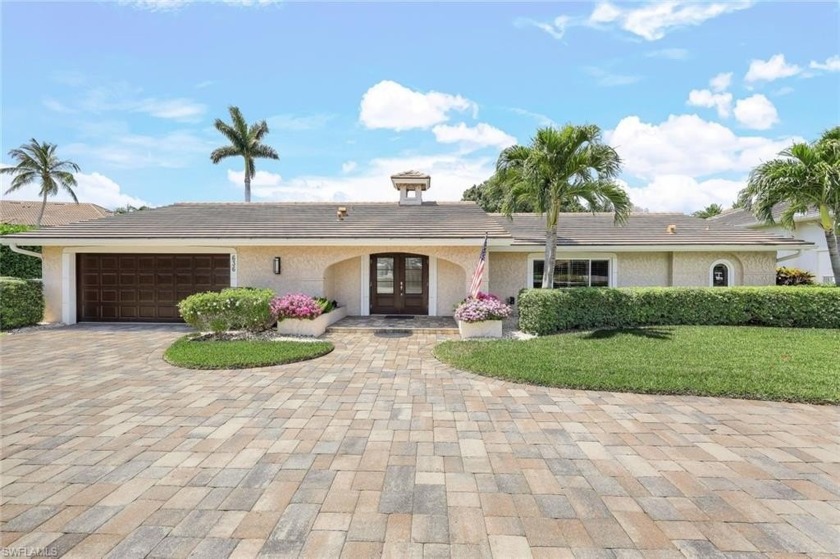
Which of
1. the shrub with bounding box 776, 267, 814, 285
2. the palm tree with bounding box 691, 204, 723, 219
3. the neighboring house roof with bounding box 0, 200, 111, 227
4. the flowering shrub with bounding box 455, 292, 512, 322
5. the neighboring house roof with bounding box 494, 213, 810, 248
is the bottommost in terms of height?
the flowering shrub with bounding box 455, 292, 512, 322

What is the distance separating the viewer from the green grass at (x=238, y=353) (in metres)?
7.66

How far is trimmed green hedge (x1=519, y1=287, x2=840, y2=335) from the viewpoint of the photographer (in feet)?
36.9

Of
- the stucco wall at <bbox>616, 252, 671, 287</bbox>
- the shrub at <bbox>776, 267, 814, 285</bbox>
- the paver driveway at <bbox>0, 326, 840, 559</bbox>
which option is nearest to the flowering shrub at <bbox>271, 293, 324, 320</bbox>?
the paver driveway at <bbox>0, 326, 840, 559</bbox>

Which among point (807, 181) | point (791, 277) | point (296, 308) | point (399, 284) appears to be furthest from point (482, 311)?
point (791, 277)

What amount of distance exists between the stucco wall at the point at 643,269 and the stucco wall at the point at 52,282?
19789 millimetres

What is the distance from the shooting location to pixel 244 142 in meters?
33.7

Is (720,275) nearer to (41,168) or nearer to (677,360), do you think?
(677,360)

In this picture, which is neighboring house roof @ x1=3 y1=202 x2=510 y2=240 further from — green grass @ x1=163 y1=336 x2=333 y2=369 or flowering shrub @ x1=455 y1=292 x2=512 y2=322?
green grass @ x1=163 y1=336 x2=333 y2=369

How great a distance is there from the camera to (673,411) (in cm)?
528

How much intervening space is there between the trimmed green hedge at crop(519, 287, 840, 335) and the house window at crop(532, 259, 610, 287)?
A: 3.06m

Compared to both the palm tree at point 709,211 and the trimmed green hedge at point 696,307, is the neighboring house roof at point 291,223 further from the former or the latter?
the palm tree at point 709,211

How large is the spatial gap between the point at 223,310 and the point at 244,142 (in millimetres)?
28682

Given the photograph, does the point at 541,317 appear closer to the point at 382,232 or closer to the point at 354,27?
the point at 382,232

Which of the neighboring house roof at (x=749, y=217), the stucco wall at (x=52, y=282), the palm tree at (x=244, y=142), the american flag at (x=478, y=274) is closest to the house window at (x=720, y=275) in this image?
the neighboring house roof at (x=749, y=217)
